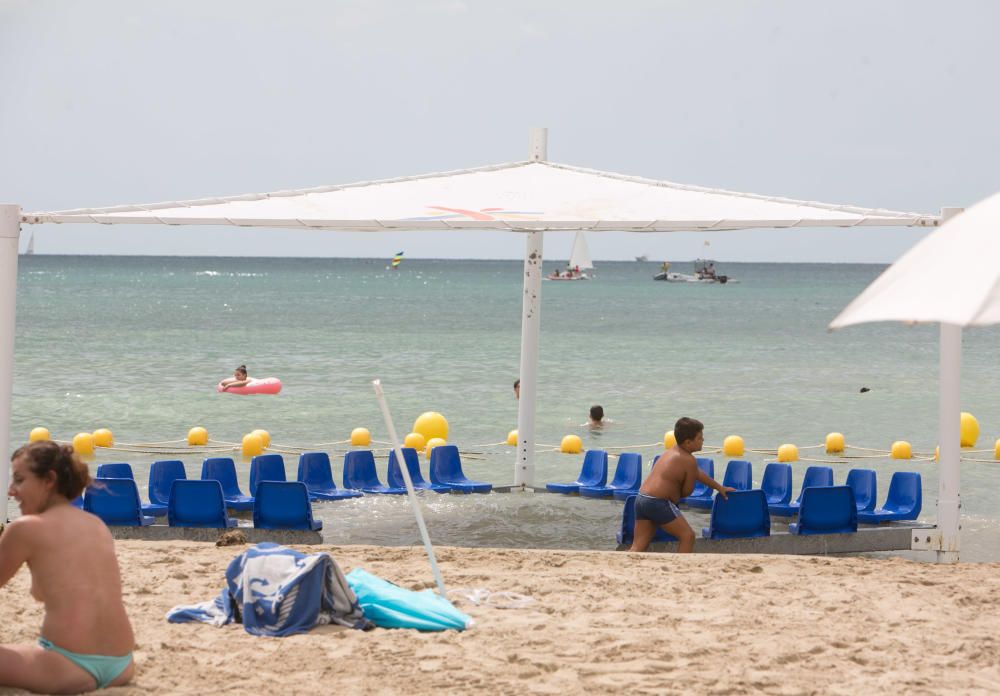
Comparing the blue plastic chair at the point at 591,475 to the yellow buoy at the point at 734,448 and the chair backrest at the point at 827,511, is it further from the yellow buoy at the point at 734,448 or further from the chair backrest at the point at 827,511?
the yellow buoy at the point at 734,448

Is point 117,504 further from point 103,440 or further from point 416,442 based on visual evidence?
point 103,440

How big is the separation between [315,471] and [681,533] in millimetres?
3928

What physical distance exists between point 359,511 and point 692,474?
140 inches

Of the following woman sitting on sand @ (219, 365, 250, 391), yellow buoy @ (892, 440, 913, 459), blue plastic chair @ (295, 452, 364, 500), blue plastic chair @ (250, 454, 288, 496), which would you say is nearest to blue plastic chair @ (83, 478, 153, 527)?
blue plastic chair @ (250, 454, 288, 496)

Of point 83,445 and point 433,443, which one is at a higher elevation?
point 433,443

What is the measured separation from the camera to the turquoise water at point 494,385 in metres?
13.3

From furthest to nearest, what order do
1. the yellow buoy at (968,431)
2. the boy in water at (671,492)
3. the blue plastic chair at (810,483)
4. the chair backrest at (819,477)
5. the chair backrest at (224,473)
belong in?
1. the yellow buoy at (968,431)
2. the chair backrest at (819,477)
3. the blue plastic chair at (810,483)
4. the chair backrest at (224,473)
5. the boy in water at (671,492)

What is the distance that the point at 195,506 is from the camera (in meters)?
9.78

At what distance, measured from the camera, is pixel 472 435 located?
24328 mm

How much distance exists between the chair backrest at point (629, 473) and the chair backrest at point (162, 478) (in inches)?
170

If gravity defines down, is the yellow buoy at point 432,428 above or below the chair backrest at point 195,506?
above

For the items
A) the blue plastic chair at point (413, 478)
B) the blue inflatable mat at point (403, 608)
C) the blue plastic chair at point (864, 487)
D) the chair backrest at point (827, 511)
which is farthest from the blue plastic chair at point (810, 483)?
the blue inflatable mat at point (403, 608)

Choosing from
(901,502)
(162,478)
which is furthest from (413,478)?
(901,502)

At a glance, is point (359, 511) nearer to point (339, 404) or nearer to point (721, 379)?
point (339, 404)
